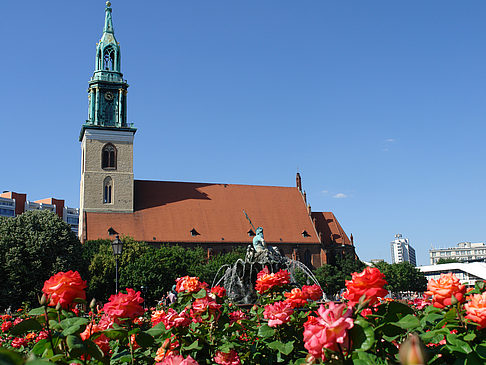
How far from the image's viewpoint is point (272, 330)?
402 cm

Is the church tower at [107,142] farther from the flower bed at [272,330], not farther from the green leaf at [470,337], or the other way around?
the green leaf at [470,337]

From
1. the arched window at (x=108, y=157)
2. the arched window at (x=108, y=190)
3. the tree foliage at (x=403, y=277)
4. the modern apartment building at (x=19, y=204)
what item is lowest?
the tree foliage at (x=403, y=277)

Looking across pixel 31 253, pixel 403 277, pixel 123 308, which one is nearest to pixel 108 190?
pixel 31 253

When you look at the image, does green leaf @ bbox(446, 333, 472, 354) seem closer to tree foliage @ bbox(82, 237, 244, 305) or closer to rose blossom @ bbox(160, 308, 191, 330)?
rose blossom @ bbox(160, 308, 191, 330)

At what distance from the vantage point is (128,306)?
364 centimetres

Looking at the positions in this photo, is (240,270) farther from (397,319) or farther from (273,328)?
(397,319)

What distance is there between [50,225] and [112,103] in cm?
1901

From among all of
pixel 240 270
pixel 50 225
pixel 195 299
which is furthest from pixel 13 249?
pixel 195 299

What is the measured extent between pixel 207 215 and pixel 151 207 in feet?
20.2

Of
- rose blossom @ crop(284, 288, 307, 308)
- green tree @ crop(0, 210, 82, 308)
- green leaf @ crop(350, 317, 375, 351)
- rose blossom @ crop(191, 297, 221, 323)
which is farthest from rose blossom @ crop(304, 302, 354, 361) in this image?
green tree @ crop(0, 210, 82, 308)

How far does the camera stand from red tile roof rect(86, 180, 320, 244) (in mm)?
52312

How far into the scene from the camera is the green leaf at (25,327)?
10.4 feet

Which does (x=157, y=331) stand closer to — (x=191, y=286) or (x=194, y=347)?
(x=194, y=347)

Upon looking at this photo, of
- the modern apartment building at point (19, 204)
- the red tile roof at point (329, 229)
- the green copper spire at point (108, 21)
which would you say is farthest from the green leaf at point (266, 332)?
the modern apartment building at point (19, 204)
